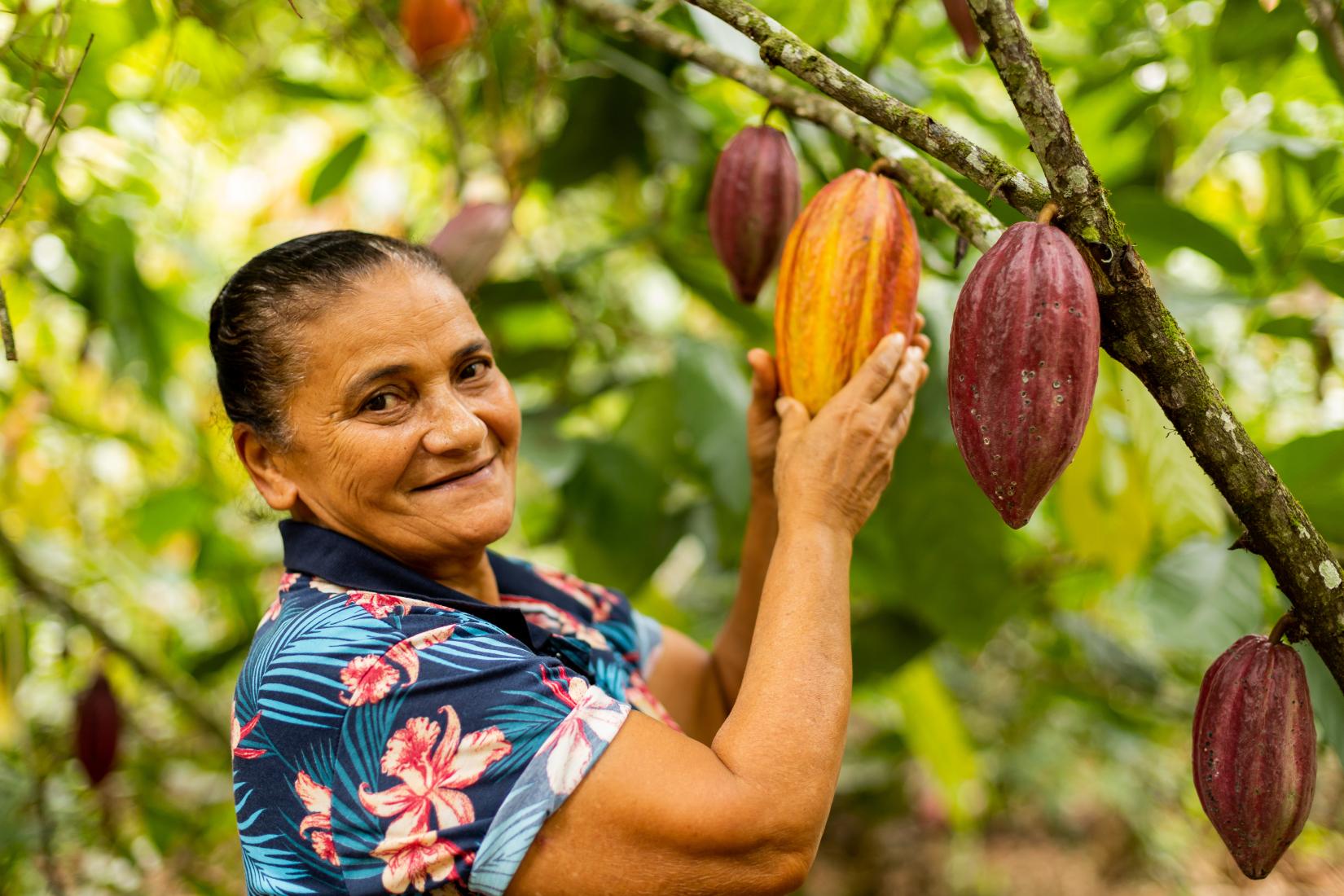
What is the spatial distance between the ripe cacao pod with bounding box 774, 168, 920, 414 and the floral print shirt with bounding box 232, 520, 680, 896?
15.1 inches

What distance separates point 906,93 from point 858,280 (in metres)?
Result: 0.61

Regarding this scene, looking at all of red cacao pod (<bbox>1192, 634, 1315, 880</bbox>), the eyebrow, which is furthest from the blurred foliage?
the eyebrow

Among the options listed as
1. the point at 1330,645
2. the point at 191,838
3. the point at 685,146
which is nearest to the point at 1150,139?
the point at 685,146

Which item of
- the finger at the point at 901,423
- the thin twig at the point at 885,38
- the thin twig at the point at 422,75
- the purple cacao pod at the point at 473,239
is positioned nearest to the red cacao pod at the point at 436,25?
the thin twig at the point at 422,75

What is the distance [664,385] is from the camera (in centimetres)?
183

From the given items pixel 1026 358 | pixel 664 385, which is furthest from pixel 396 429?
pixel 664 385

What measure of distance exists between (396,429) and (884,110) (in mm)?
553

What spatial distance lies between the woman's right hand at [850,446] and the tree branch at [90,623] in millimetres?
1556

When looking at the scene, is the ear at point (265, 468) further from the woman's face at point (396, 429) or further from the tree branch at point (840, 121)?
the tree branch at point (840, 121)

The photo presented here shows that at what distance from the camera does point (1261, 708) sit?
84 cm

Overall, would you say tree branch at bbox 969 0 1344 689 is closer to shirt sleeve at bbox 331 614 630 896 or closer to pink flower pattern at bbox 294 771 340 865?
shirt sleeve at bbox 331 614 630 896

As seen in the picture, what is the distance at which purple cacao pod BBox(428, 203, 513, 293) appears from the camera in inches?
63.6

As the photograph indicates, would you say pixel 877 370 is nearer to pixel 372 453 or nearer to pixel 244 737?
pixel 372 453

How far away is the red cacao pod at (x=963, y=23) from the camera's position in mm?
1291
